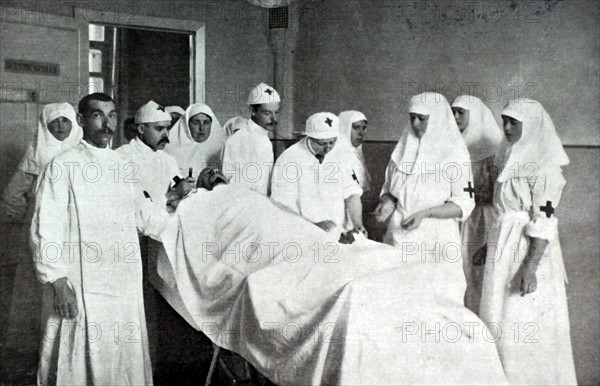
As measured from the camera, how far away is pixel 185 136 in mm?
3229

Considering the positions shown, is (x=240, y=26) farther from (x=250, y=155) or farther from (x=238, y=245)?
(x=238, y=245)

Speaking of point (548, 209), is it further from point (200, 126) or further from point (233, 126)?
point (233, 126)

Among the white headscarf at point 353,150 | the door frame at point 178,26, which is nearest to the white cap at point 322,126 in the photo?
the white headscarf at point 353,150

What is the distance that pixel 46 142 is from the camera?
8.48ft

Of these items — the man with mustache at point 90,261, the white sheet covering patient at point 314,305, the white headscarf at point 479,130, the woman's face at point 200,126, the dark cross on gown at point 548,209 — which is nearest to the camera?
the white sheet covering patient at point 314,305

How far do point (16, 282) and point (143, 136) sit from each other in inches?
34.9

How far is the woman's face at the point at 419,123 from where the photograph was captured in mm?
2645

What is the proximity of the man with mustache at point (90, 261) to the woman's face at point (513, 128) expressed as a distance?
1479mm

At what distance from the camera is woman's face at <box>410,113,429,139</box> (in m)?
2.64

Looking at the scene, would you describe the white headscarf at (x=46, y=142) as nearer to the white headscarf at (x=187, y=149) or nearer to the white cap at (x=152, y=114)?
the white cap at (x=152, y=114)

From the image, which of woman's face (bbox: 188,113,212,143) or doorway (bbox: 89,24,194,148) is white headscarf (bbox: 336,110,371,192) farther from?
doorway (bbox: 89,24,194,148)

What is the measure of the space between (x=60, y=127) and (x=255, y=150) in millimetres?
922

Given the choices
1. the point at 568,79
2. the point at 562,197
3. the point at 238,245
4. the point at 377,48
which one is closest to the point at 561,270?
the point at 562,197

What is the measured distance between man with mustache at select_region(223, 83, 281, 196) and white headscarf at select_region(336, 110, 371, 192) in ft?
1.27
